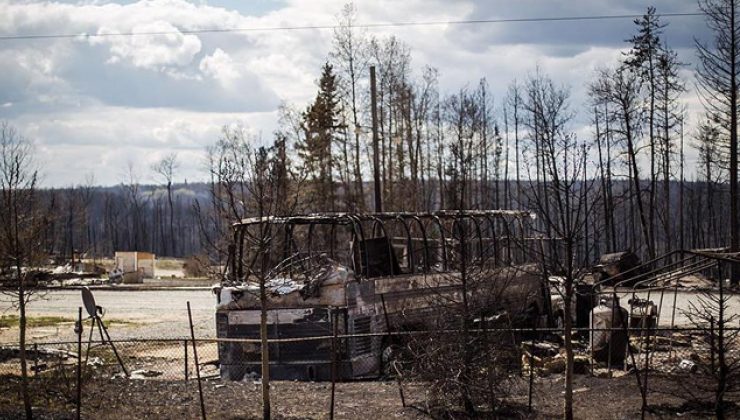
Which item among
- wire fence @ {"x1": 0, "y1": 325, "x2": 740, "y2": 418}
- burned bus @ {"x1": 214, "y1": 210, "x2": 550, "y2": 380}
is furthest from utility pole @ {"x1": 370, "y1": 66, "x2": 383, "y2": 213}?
burned bus @ {"x1": 214, "y1": 210, "x2": 550, "y2": 380}

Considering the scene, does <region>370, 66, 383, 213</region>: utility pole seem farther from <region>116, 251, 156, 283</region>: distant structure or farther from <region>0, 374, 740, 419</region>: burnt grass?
<region>116, 251, 156, 283</region>: distant structure

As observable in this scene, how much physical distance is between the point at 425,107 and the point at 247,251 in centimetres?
3609

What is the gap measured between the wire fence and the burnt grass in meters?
0.03

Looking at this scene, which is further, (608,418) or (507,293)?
(507,293)

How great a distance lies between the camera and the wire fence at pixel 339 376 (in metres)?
13.2

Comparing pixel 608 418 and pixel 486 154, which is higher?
pixel 486 154

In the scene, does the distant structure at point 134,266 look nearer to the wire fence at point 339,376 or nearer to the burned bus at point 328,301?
the wire fence at point 339,376

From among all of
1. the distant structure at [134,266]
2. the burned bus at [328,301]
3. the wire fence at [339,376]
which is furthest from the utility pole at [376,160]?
the distant structure at [134,266]

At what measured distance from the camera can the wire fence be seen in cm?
1324

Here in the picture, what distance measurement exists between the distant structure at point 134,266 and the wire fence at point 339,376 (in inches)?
1404

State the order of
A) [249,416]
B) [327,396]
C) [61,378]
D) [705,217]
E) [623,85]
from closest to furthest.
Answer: [249,416] → [327,396] → [61,378] → [623,85] → [705,217]

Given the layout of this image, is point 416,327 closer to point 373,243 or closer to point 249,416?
point 373,243

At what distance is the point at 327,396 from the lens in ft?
47.4

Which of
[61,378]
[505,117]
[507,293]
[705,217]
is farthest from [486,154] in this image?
[61,378]
